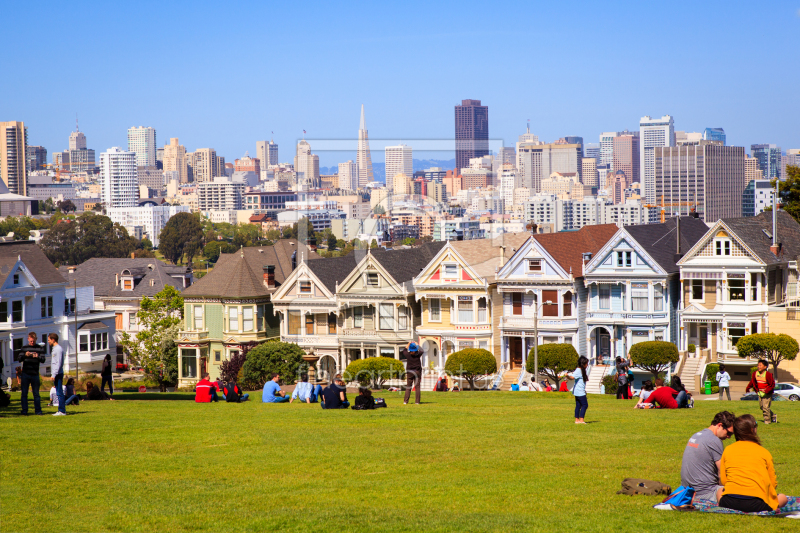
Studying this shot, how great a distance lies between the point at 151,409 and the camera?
1075 inches

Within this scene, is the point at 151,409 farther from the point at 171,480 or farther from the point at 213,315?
the point at 213,315

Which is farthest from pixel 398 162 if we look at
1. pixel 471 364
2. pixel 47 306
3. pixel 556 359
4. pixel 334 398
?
pixel 47 306

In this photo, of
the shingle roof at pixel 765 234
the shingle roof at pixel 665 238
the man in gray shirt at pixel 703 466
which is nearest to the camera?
the man in gray shirt at pixel 703 466

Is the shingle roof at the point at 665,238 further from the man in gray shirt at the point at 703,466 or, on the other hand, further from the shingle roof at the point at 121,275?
the shingle roof at the point at 121,275

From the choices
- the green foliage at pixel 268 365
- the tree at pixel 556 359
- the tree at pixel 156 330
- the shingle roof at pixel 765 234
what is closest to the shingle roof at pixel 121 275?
the tree at pixel 156 330

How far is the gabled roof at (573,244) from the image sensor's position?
5297cm

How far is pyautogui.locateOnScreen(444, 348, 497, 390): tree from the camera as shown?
168 ft

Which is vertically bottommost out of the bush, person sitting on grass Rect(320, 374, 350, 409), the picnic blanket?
the bush

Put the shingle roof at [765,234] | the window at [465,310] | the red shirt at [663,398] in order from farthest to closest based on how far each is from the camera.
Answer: the window at [465,310]
the shingle roof at [765,234]
the red shirt at [663,398]

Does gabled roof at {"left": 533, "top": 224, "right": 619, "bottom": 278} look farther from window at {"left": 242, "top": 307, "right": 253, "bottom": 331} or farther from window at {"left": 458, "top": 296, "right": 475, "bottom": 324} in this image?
window at {"left": 242, "top": 307, "right": 253, "bottom": 331}

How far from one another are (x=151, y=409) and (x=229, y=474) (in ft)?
34.5

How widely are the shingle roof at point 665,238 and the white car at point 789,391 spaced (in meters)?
8.63

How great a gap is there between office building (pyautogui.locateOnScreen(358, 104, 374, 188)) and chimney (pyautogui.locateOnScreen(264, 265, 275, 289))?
64.7ft

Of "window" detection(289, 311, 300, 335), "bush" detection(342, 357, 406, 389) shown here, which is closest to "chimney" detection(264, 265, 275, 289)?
"window" detection(289, 311, 300, 335)
